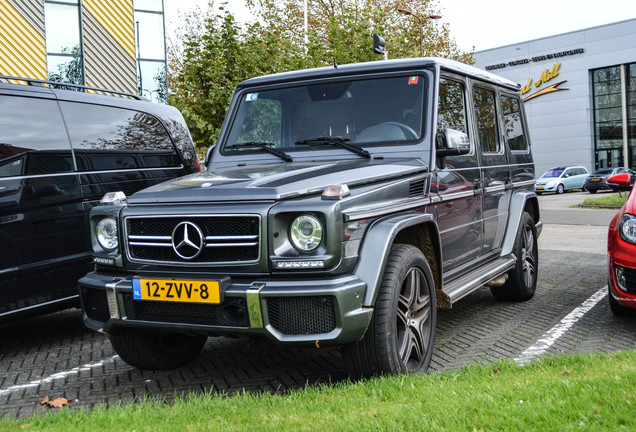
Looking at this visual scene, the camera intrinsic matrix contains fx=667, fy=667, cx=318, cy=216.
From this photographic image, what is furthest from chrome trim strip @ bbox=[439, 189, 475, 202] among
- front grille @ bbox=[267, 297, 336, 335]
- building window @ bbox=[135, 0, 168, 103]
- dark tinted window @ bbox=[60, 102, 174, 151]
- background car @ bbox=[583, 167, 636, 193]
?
background car @ bbox=[583, 167, 636, 193]

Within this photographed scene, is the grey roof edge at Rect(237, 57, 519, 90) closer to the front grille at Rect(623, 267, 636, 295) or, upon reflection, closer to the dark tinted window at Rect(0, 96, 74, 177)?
the dark tinted window at Rect(0, 96, 74, 177)

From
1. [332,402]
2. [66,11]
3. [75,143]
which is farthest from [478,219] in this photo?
[66,11]

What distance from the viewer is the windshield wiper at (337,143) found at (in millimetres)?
4793

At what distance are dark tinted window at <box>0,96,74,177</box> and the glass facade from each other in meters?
51.7

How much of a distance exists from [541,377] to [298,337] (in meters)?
1.52

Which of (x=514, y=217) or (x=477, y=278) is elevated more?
(x=514, y=217)

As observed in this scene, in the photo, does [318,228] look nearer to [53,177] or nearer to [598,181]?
[53,177]

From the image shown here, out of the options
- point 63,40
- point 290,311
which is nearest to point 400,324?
point 290,311

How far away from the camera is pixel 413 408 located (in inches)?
136

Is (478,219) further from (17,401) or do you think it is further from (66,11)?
(66,11)

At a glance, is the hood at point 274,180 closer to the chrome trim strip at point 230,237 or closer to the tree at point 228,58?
the chrome trim strip at point 230,237

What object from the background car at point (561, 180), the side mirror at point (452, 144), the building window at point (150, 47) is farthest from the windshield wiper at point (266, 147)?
the background car at point (561, 180)

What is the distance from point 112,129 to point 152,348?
2.45 metres

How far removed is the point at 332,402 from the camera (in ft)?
11.9
